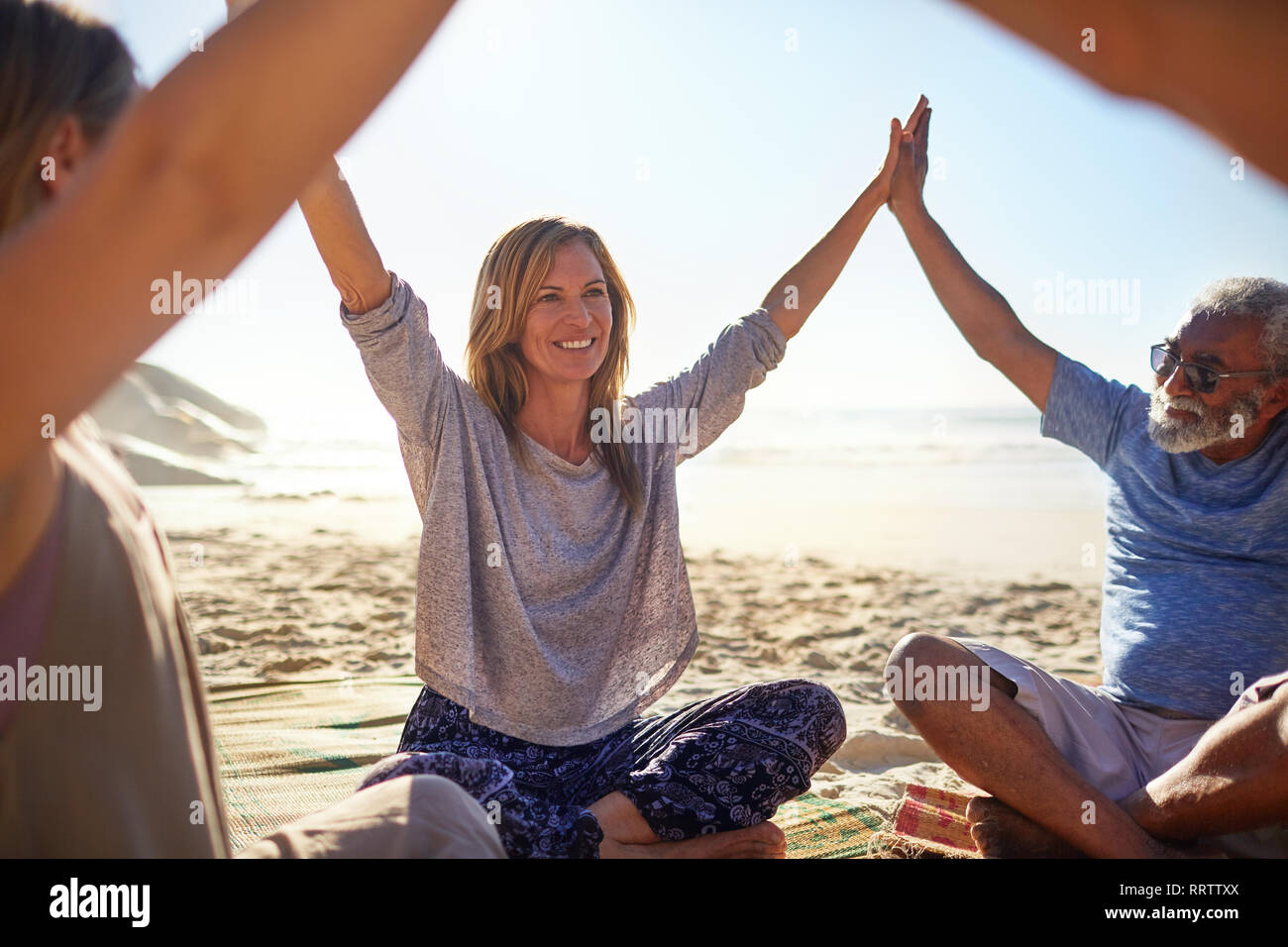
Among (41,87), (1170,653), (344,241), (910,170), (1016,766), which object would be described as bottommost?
(1016,766)

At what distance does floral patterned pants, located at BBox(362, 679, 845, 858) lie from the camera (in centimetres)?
277

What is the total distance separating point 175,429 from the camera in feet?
91.4

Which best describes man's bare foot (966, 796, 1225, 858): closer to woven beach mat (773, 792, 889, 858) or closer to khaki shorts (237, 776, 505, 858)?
woven beach mat (773, 792, 889, 858)

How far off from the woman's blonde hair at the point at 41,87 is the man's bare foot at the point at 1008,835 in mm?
2839

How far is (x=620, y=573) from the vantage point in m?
3.18

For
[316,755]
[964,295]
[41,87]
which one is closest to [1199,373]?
[964,295]

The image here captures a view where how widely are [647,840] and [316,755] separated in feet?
5.73

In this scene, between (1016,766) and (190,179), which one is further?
(1016,766)

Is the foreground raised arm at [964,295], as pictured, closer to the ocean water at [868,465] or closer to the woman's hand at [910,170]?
the woman's hand at [910,170]

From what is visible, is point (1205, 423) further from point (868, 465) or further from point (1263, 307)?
point (868, 465)

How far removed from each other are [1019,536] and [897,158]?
31.8ft

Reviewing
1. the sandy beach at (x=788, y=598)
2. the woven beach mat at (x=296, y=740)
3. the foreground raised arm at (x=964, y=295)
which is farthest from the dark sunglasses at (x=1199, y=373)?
the woven beach mat at (x=296, y=740)

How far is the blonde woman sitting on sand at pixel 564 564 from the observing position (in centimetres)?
273
